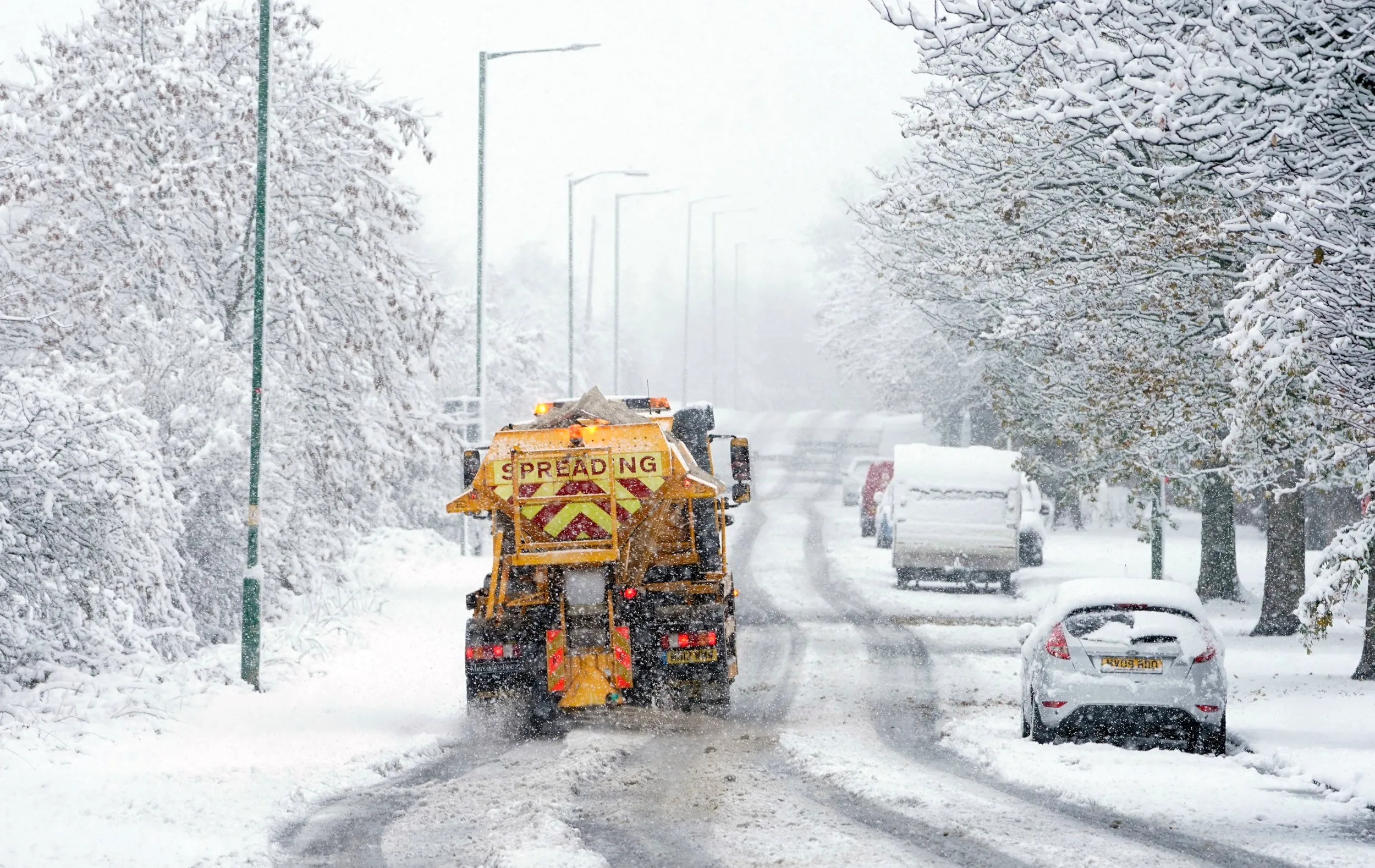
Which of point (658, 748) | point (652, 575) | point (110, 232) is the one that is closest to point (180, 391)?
point (110, 232)

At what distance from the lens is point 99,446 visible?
14.9 meters

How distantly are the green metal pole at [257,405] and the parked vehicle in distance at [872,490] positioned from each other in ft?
90.5

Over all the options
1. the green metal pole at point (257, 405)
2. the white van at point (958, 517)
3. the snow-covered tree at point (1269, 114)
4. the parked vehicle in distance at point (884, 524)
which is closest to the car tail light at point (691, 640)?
the green metal pole at point (257, 405)

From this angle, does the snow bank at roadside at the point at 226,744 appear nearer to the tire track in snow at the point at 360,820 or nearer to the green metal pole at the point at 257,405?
the tire track in snow at the point at 360,820

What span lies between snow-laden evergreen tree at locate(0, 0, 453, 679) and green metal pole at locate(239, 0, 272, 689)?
235cm

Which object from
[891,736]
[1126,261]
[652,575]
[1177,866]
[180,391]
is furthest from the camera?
[180,391]

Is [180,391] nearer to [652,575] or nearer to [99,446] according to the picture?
[99,446]

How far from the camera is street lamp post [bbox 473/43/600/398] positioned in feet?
93.7

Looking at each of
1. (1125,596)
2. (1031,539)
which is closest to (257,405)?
(1125,596)

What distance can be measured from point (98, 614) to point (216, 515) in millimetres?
3899

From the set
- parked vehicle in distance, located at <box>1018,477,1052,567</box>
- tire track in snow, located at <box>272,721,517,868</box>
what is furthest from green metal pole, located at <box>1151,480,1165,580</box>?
tire track in snow, located at <box>272,721,517,868</box>

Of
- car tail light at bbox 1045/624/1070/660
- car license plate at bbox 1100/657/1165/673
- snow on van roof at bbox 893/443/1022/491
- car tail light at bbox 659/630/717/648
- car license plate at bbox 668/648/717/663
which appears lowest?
car license plate at bbox 668/648/717/663

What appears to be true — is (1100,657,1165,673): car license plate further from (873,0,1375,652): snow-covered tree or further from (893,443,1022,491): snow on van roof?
(893,443,1022,491): snow on van roof

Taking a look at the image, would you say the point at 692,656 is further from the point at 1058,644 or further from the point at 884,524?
the point at 884,524
